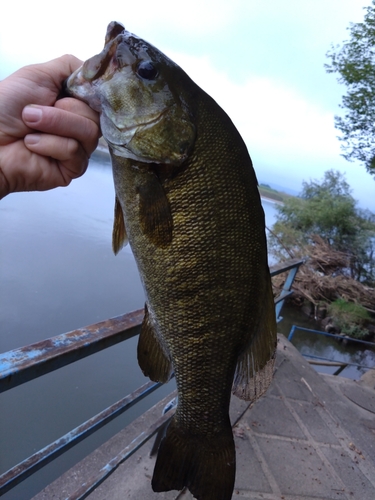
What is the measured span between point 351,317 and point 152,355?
11.0 m

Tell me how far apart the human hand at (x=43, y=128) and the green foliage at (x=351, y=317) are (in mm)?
11055

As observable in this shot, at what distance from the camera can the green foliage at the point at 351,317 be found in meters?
10.5

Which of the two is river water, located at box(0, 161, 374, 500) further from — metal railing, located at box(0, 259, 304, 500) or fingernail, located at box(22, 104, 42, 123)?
fingernail, located at box(22, 104, 42, 123)

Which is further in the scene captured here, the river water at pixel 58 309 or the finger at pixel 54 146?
the river water at pixel 58 309

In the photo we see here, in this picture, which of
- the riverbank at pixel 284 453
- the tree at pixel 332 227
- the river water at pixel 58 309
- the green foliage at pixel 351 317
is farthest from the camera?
the tree at pixel 332 227

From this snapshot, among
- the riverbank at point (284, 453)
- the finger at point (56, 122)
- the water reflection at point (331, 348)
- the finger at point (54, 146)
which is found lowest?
the water reflection at point (331, 348)

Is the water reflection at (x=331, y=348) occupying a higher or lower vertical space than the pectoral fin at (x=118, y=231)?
lower

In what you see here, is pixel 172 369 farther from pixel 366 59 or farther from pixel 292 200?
pixel 292 200

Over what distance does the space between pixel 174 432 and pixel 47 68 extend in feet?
4.06

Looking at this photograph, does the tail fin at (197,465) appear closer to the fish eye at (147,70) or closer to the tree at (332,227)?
the fish eye at (147,70)

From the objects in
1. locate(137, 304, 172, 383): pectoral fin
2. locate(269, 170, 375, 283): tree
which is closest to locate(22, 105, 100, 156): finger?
locate(137, 304, 172, 383): pectoral fin

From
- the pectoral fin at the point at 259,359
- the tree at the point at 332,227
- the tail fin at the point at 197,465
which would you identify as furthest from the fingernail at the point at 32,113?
the tree at the point at 332,227

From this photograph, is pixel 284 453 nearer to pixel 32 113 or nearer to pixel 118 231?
pixel 118 231

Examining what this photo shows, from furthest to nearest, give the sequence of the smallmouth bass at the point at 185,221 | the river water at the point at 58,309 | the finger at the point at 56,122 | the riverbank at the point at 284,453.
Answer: the river water at the point at 58,309, the riverbank at the point at 284,453, the smallmouth bass at the point at 185,221, the finger at the point at 56,122
